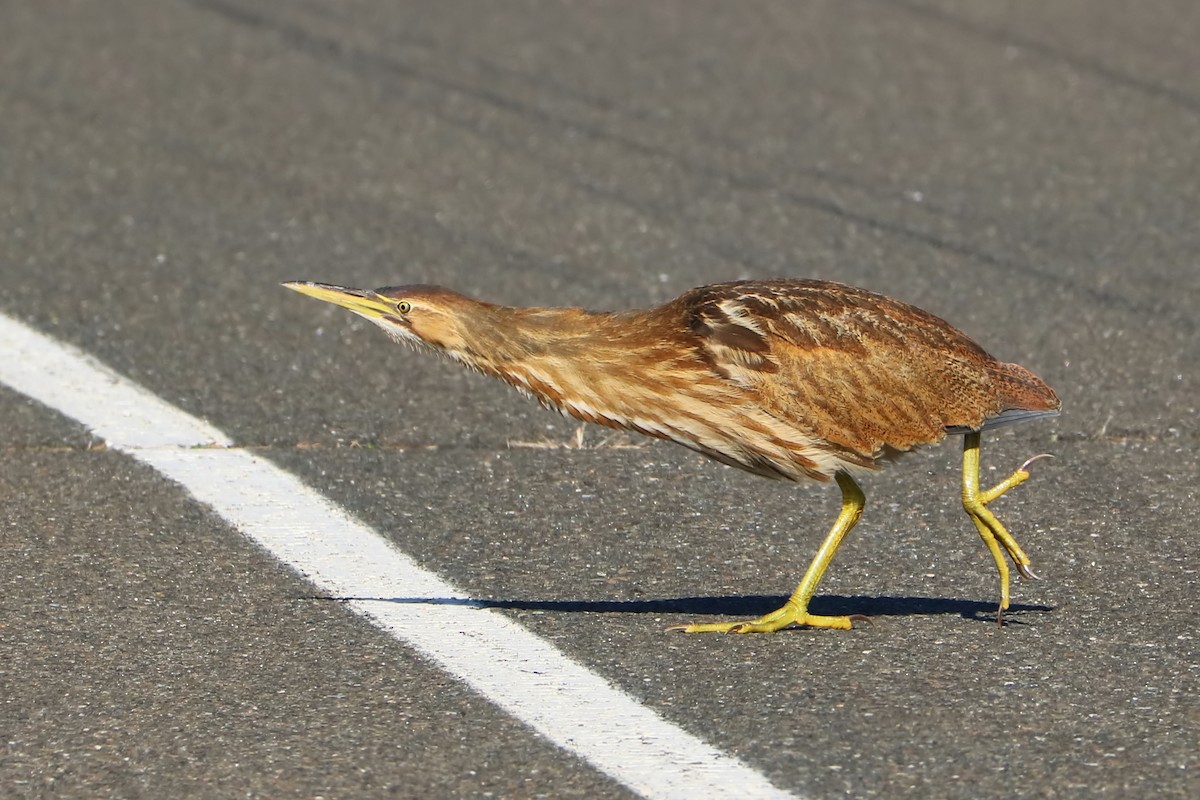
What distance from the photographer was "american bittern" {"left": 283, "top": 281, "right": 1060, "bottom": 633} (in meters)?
5.27

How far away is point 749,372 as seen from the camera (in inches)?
208

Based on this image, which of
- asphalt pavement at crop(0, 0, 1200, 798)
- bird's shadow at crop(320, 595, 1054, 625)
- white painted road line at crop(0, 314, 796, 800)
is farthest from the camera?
bird's shadow at crop(320, 595, 1054, 625)

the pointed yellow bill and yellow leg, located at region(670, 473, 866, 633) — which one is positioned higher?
the pointed yellow bill

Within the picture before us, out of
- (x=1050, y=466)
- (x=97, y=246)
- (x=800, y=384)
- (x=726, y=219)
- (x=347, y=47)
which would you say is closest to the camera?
(x=800, y=384)

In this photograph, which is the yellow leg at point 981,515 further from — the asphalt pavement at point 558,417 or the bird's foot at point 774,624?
the bird's foot at point 774,624

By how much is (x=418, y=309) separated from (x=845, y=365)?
1.15m

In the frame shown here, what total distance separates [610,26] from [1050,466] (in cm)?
682

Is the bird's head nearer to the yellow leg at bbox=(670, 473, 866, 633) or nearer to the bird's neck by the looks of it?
the bird's neck

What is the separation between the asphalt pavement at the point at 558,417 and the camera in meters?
4.73

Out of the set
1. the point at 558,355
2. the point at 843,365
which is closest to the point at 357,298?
the point at 558,355

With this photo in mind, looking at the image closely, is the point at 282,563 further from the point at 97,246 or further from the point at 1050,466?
the point at 97,246

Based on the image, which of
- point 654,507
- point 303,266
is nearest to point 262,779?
point 654,507

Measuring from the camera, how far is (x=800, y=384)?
5.31 m

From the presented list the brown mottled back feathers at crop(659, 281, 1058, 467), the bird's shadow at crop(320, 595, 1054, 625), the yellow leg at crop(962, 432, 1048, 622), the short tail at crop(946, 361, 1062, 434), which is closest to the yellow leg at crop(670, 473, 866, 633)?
the bird's shadow at crop(320, 595, 1054, 625)
